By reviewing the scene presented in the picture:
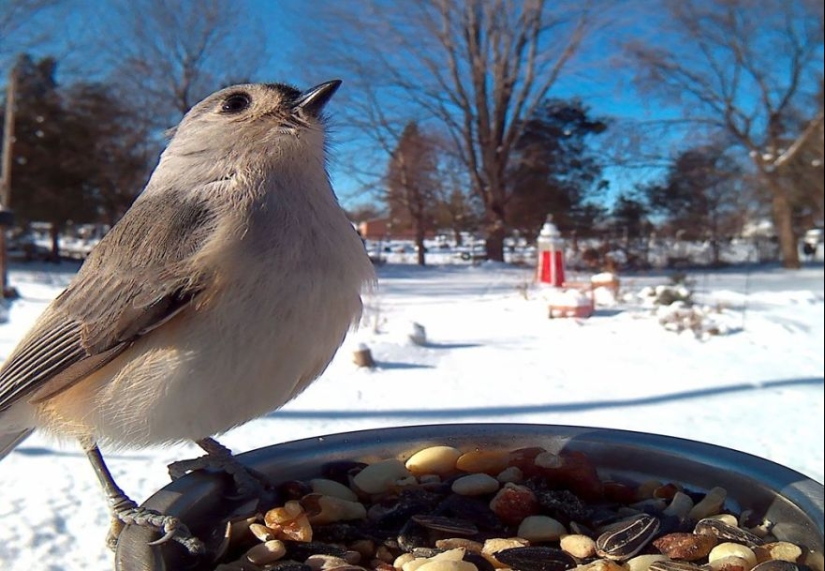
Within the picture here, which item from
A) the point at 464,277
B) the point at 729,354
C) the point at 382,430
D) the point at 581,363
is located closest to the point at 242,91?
the point at 382,430

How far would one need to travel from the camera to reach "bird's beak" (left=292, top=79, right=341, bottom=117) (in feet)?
5.81

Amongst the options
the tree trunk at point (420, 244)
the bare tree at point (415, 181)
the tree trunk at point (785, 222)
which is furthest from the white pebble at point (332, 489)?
the tree trunk at point (420, 244)

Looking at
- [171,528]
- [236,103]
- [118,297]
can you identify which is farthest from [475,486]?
[236,103]

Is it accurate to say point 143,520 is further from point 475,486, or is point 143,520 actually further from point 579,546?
point 579,546

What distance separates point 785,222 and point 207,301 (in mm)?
20076

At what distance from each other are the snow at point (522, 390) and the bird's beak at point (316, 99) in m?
1.24

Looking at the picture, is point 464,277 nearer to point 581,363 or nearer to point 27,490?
point 581,363

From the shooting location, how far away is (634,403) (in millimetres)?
4973

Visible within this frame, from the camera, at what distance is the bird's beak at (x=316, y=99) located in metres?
1.77

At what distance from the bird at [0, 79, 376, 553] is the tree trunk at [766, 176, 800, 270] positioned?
1906 centimetres

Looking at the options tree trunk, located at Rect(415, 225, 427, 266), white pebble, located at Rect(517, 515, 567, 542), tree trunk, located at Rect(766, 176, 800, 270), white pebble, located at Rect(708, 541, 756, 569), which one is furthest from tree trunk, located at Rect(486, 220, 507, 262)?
white pebble, located at Rect(708, 541, 756, 569)

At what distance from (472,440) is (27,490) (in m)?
2.72

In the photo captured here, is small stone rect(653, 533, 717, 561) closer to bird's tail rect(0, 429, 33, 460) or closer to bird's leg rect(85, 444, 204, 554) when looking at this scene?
bird's leg rect(85, 444, 204, 554)

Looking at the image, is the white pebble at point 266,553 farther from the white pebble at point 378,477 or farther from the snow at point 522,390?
the snow at point 522,390
